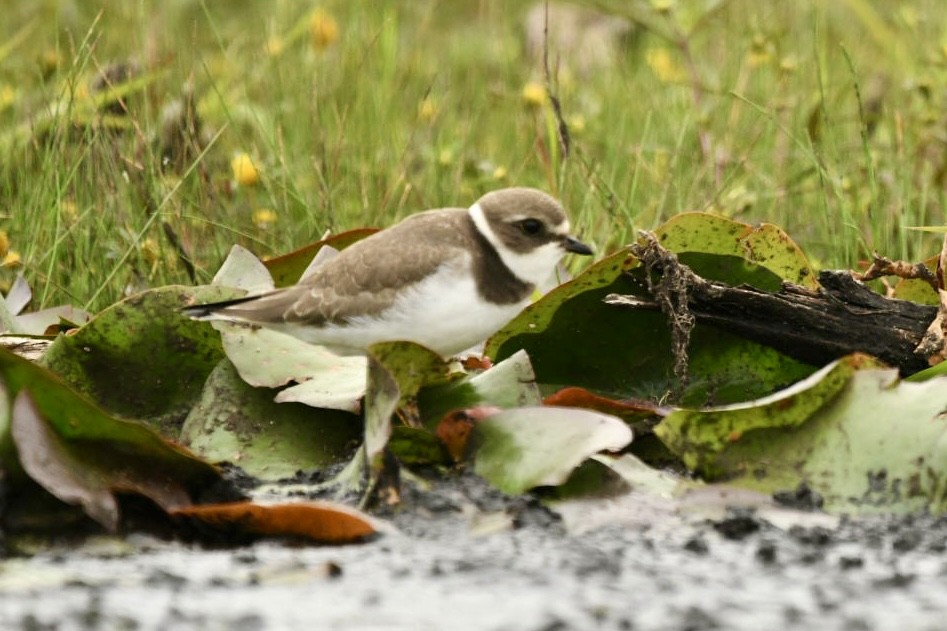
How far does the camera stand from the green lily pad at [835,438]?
2822 mm

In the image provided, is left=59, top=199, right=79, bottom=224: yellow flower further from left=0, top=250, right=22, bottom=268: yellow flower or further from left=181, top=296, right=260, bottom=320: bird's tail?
left=181, top=296, right=260, bottom=320: bird's tail

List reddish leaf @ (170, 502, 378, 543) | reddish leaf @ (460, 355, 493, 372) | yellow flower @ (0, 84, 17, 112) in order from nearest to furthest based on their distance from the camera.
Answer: reddish leaf @ (170, 502, 378, 543), reddish leaf @ (460, 355, 493, 372), yellow flower @ (0, 84, 17, 112)

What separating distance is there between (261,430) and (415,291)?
54 centimetres

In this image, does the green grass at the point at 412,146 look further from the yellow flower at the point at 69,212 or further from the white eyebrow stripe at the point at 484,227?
the white eyebrow stripe at the point at 484,227

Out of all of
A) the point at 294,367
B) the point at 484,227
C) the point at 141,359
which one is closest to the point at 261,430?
the point at 294,367

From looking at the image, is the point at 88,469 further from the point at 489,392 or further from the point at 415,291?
the point at 415,291

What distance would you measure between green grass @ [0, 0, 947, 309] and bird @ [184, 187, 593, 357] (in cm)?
65

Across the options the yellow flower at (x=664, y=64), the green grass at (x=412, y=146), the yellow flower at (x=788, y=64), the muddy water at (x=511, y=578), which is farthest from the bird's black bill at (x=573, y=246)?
the yellow flower at (x=664, y=64)

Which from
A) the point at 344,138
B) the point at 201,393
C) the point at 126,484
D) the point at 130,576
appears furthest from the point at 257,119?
the point at 130,576

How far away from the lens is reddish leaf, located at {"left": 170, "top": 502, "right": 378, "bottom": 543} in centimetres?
259

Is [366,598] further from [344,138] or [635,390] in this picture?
[344,138]

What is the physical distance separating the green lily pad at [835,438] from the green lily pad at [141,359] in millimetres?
1160

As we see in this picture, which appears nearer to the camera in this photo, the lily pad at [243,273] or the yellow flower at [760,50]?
the lily pad at [243,273]

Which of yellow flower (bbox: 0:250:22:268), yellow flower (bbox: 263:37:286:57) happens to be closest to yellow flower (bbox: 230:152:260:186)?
yellow flower (bbox: 263:37:286:57)
